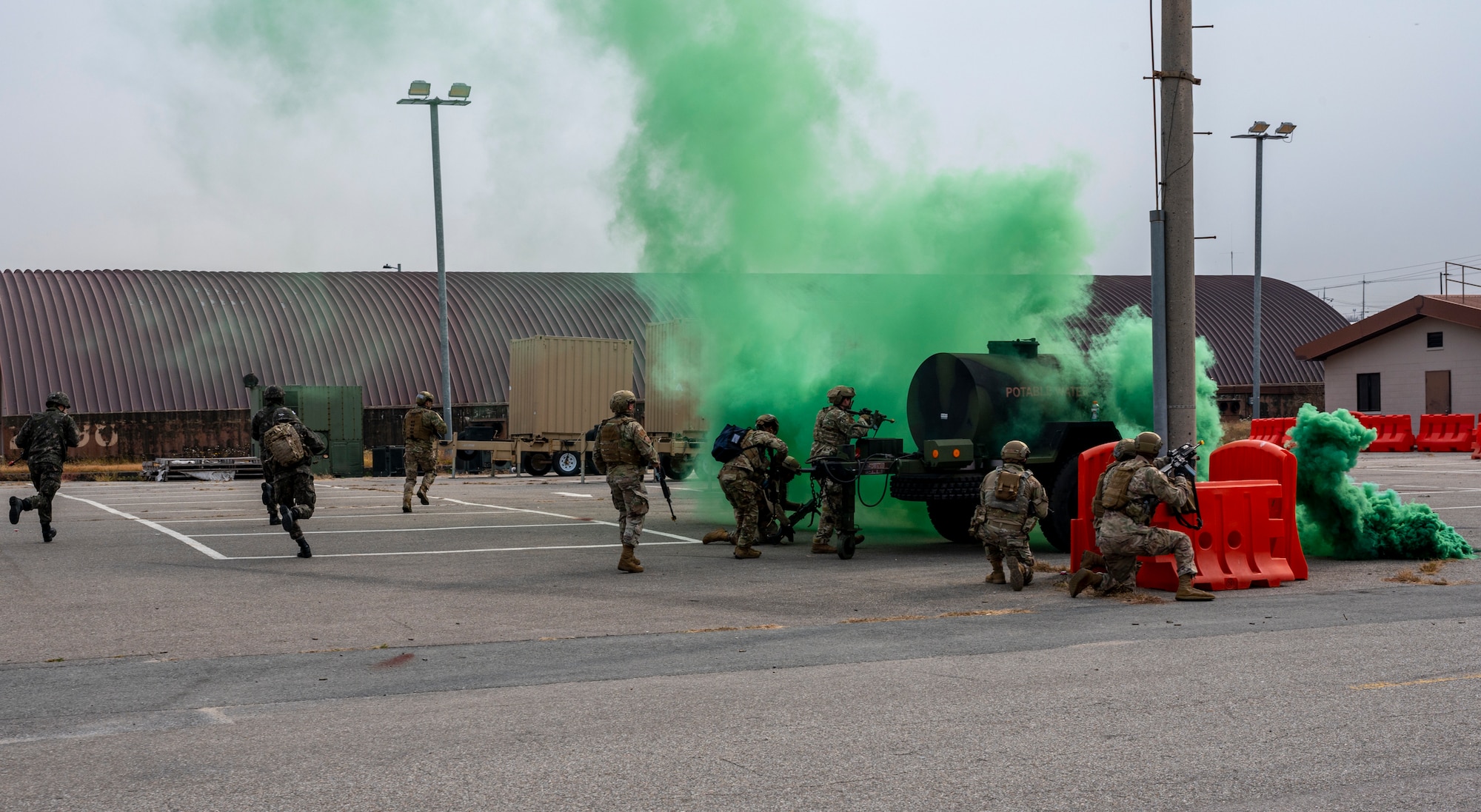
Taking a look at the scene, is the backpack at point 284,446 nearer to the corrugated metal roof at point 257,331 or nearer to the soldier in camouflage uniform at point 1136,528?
the soldier in camouflage uniform at point 1136,528

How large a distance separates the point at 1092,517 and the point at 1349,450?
3260 mm

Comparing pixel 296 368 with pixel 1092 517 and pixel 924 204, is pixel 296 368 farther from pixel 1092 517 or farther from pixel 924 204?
pixel 1092 517

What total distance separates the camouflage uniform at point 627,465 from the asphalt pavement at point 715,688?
511 millimetres

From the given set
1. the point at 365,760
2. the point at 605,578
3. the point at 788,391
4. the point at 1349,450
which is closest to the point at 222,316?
the point at 788,391

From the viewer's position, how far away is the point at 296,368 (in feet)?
131

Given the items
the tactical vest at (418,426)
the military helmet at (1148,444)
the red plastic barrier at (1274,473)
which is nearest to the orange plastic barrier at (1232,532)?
the red plastic barrier at (1274,473)

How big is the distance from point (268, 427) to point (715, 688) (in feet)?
30.5

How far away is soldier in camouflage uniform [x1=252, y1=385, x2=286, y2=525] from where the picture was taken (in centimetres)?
1449

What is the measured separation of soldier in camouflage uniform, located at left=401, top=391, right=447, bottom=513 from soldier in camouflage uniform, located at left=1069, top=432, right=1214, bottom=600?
1136 centimetres

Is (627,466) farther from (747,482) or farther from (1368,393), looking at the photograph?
(1368,393)

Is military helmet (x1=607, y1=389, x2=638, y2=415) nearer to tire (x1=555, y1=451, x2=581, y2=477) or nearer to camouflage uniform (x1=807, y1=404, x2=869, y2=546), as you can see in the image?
camouflage uniform (x1=807, y1=404, x2=869, y2=546)

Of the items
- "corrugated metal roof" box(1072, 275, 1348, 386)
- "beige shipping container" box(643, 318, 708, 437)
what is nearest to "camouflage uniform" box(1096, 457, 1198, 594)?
"beige shipping container" box(643, 318, 708, 437)

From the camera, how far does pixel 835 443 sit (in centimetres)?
1340

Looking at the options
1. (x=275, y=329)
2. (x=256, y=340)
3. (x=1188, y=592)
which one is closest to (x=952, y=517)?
(x=1188, y=592)
